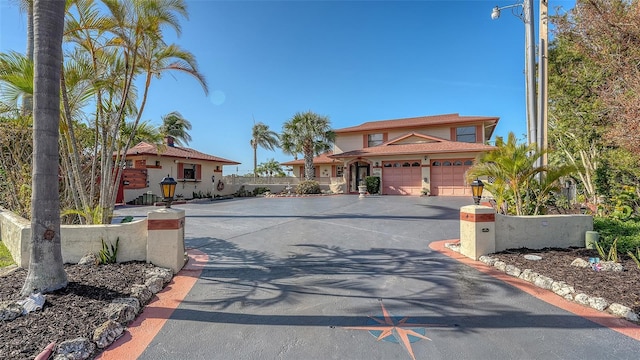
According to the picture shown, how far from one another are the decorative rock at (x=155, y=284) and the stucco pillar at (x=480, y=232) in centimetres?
564

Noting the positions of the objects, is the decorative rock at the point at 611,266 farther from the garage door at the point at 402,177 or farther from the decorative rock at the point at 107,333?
the garage door at the point at 402,177

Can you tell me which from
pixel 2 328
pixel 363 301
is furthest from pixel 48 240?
pixel 363 301

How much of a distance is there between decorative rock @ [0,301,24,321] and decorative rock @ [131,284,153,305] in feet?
3.45

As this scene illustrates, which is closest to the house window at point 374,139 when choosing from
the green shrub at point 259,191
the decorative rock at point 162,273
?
the green shrub at point 259,191

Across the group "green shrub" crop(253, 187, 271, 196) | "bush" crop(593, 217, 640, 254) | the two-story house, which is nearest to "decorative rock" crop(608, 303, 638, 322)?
"bush" crop(593, 217, 640, 254)

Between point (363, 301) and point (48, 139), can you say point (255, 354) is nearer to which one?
point (363, 301)

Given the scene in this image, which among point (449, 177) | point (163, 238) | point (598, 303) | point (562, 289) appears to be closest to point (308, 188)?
point (449, 177)

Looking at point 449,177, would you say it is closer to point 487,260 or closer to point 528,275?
point 487,260

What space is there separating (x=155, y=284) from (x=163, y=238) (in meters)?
0.95

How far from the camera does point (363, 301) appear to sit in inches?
152

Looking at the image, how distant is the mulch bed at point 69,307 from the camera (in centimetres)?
272

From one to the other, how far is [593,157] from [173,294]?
54.2 feet

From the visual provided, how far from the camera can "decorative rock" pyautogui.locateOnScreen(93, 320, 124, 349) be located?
2.81m

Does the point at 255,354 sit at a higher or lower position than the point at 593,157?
lower
